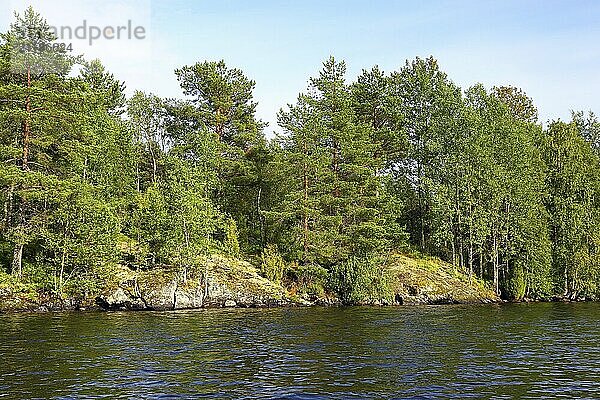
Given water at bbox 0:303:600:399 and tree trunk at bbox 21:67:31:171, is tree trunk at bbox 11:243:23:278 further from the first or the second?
water at bbox 0:303:600:399

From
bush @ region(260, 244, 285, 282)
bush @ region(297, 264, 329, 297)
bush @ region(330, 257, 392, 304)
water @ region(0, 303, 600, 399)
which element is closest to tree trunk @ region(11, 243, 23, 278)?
water @ region(0, 303, 600, 399)

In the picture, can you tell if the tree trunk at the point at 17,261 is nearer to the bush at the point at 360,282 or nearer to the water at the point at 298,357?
the water at the point at 298,357

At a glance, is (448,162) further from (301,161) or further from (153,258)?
(153,258)

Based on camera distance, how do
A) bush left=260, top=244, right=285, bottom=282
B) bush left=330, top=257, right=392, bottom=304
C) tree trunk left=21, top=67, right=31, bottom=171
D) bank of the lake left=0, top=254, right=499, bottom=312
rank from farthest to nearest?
1. bush left=260, top=244, right=285, bottom=282
2. bush left=330, top=257, right=392, bottom=304
3. tree trunk left=21, top=67, right=31, bottom=171
4. bank of the lake left=0, top=254, right=499, bottom=312

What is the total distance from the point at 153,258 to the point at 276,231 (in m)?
12.3

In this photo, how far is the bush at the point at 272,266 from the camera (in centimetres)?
5256

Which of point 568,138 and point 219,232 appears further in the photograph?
point 568,138

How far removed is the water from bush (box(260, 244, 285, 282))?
1530 centimetres

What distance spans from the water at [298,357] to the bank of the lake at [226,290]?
7084 mm

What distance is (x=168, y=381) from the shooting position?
18.1m

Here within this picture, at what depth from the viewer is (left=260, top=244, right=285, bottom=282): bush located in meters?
52.6

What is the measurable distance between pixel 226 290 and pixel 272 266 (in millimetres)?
5688

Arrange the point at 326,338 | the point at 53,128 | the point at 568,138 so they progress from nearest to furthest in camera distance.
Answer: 1. the point at 326,338
2. the point at 53,128
3. the point at 568,138

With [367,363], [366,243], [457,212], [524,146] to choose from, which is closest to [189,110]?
[366,243]
